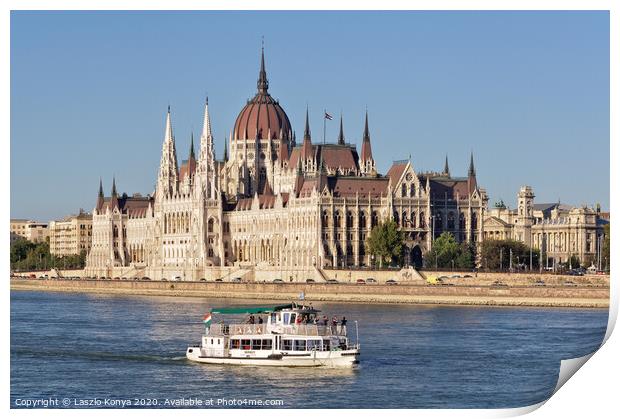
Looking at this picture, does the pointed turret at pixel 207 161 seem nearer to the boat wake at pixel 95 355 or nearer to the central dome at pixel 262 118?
the central dome at pixel 262 118

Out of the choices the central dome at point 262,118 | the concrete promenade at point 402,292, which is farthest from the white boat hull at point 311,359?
the central dome at point 262,118

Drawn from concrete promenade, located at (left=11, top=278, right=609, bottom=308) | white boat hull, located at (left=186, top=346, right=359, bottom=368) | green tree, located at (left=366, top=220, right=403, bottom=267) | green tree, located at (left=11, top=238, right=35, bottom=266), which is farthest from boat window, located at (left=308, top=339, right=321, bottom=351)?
green tree, located at (left=11, top=238, right=35, bottom=266)

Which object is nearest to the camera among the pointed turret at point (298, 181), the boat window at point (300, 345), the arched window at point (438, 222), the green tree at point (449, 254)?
the boat window at point (300, 345)

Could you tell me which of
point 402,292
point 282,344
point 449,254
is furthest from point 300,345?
point 449,254

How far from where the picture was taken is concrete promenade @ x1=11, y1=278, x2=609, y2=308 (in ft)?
254

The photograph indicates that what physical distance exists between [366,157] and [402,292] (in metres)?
39.9

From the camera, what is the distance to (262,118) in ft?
459

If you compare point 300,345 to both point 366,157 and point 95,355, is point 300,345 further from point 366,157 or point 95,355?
point 366,157

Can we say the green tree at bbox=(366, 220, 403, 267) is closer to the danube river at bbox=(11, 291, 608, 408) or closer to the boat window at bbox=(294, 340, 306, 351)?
the danube river at bbox=(11, 291, 608, 408)

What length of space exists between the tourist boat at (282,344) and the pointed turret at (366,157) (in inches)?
2979

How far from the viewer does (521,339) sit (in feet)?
183

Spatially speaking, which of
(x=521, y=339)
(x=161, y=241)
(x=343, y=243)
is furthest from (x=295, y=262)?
(x=521, y=339)

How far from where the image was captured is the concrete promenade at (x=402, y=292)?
3044 inches

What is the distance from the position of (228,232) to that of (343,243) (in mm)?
21730
